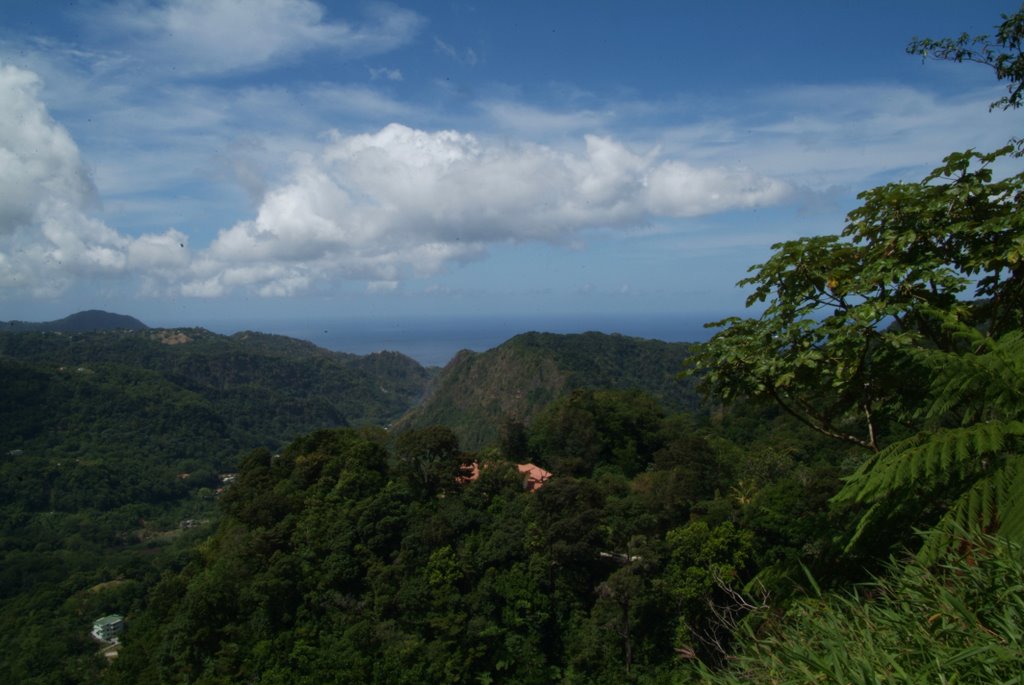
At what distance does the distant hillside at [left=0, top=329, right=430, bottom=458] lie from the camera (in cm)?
7094

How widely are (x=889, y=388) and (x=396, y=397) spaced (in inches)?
4855

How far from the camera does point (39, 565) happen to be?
136ft

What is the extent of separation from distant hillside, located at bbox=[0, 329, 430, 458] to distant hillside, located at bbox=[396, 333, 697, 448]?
98.7 ft

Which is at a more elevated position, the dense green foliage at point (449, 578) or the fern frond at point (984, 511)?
the fern frond at point (984, 511)

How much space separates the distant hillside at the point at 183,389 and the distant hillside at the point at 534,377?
98.7ft

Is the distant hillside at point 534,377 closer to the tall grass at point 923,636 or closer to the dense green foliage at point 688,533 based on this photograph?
the dense green foliage at point 688,533

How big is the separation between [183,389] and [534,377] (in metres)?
52.7

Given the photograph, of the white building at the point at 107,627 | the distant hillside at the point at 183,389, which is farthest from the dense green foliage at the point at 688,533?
the distant hillside at the point at 183,389

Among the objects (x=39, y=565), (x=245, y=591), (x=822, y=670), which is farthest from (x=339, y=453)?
(x=39, y=565)

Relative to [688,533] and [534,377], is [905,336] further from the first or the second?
[534,377]

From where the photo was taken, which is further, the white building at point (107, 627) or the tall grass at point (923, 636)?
→ the white building at point (107, 627)

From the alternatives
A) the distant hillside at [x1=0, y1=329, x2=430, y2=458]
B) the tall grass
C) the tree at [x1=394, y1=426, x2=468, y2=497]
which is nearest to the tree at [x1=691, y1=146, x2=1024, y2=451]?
the tall grass

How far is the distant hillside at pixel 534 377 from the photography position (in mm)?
58344

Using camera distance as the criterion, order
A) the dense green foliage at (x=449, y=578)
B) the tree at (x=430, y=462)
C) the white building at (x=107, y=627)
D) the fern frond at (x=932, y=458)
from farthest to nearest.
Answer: the white building at (x=107, y=627)
the tree at (x=430, y=462)
the dense green foliage at (x=449, y=578)
the fern frond at (x=932, y=458)
